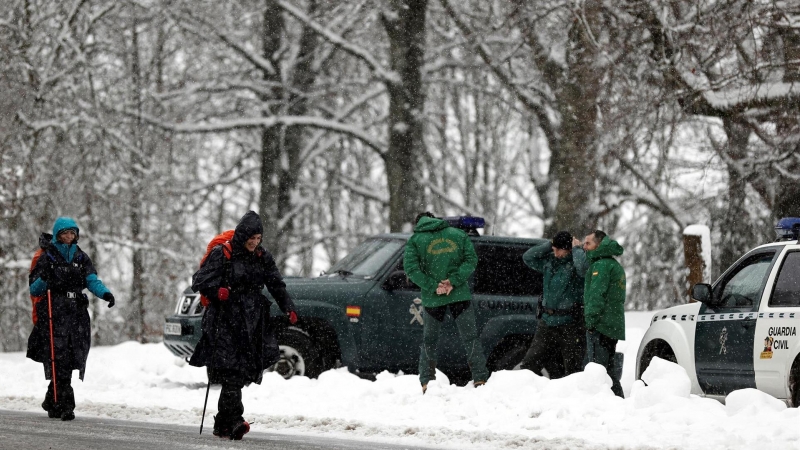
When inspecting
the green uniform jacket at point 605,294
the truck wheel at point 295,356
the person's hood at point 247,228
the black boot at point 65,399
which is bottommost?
the black boot at point 65,399

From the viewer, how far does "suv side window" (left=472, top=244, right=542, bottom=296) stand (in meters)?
13.6

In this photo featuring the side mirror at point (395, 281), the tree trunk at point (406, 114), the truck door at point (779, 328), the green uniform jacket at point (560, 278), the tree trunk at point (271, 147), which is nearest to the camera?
the truck door at point (779, 328)

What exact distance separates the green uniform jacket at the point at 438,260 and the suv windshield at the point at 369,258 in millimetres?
1684

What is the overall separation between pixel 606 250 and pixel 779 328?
8.23ft

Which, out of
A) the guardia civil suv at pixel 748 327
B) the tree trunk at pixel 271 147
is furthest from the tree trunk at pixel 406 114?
the guardia civil suv at pixel 748 327

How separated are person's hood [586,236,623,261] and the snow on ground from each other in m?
1.34

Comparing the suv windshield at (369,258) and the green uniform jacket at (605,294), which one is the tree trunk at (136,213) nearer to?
the suv windshield at (369,258)

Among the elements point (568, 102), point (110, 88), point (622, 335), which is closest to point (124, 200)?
point (110, 88)

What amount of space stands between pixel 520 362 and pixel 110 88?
1704 cm

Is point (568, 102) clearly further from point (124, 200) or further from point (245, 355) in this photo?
point (245, 355)

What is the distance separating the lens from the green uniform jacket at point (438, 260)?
462 inches

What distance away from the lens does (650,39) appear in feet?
57.5

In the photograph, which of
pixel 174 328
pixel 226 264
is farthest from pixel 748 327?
pixel 174 328

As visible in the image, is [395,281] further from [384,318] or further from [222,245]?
[222,245]
